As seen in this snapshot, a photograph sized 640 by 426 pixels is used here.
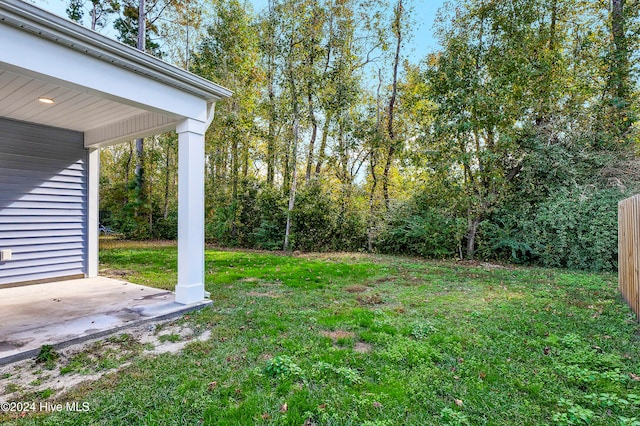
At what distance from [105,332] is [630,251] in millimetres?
5893

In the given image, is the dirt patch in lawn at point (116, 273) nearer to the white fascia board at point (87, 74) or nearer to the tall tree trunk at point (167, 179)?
the white fascia board at point (87, 74)

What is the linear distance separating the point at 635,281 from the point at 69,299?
6822 mm

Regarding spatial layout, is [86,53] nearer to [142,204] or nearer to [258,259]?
[258,259]

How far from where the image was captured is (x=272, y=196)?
32.4 feet

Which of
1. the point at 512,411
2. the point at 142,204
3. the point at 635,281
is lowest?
the point at 512,411

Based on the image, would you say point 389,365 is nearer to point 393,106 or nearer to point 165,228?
point 393,106

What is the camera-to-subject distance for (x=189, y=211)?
149 inches

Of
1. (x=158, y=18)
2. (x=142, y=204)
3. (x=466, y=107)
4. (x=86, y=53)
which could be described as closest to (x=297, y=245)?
(x=466, y=107)

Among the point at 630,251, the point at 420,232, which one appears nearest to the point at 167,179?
the point at 420,232

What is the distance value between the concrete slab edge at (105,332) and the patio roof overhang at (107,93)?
0.47 ft

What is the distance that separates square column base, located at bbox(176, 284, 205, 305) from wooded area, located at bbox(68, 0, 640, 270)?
5.54 metres

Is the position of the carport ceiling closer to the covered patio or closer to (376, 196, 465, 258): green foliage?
the covered patio

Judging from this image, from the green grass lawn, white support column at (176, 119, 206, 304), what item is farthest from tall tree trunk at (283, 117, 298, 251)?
white support column at (176, 119, 206, 304)

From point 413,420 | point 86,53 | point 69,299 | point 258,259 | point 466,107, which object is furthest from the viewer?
point 258,259
